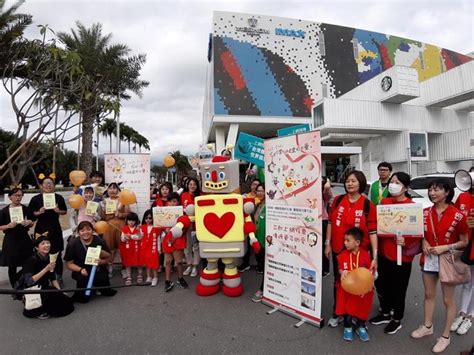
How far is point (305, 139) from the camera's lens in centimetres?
327

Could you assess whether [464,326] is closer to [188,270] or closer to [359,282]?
[359,282]

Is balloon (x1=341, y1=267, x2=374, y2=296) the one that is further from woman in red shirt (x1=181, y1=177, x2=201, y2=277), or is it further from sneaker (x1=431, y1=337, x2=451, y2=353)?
woman in red shirt (x1=181, y1=177, x2=201, y2=277)

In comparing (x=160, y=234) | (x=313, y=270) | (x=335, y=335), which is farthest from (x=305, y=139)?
(x=160, y=234)

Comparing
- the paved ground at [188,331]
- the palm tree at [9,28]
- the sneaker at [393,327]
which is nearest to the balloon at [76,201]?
the paved ground at [188,331]

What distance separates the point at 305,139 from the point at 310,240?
1.07 m

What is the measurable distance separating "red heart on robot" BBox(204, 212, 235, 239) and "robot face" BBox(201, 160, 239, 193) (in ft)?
1.24

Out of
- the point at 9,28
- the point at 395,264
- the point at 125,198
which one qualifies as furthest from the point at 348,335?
the point at 9,28

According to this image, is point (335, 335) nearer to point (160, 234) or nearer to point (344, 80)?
point (160, 234)

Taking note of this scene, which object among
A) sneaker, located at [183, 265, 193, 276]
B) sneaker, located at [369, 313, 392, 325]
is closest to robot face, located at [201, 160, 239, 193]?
sneaker, located at [183, 265, 193, 276]

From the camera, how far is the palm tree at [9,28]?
870 cm

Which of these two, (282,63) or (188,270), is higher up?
(282,63)

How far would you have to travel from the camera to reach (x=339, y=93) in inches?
995

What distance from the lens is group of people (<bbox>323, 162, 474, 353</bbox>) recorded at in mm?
2709

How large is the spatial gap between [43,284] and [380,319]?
380cm
